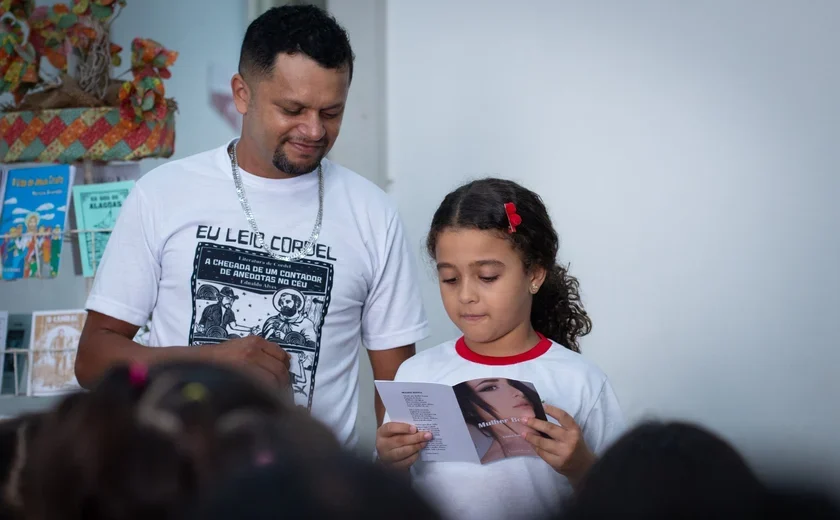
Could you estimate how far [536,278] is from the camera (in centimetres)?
244

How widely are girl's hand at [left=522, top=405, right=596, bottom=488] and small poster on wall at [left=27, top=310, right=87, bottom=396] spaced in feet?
5.53

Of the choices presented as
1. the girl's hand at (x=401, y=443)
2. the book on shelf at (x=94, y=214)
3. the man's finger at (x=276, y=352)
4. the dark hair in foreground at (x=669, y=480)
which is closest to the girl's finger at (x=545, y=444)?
the girl's hand at (x=401, y=443)

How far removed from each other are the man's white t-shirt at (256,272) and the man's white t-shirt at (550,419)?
0.84 ft

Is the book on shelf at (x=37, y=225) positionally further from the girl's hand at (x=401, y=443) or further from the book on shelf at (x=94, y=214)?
the girl's hand at (x=401, y=443)

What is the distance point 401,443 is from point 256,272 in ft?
1.84

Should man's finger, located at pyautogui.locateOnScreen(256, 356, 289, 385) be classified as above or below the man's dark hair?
below

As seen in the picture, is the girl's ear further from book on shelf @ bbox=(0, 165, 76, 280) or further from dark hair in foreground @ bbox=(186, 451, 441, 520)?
dark hair in foreground @ bbox=(186, 451, 441, 520)

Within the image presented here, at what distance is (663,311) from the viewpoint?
11.5ft

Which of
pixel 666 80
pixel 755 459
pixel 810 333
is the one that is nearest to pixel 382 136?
pixel 666 80

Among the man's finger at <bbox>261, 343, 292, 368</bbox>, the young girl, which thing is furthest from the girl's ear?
the man's finger at <bbox>261, 343, 292, 368</bbox>

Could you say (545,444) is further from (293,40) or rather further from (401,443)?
(293,40)

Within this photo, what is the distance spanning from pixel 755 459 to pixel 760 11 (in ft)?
9.67

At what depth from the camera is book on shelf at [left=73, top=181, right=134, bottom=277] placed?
3008 millimetres

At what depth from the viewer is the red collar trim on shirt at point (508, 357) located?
230 cm
